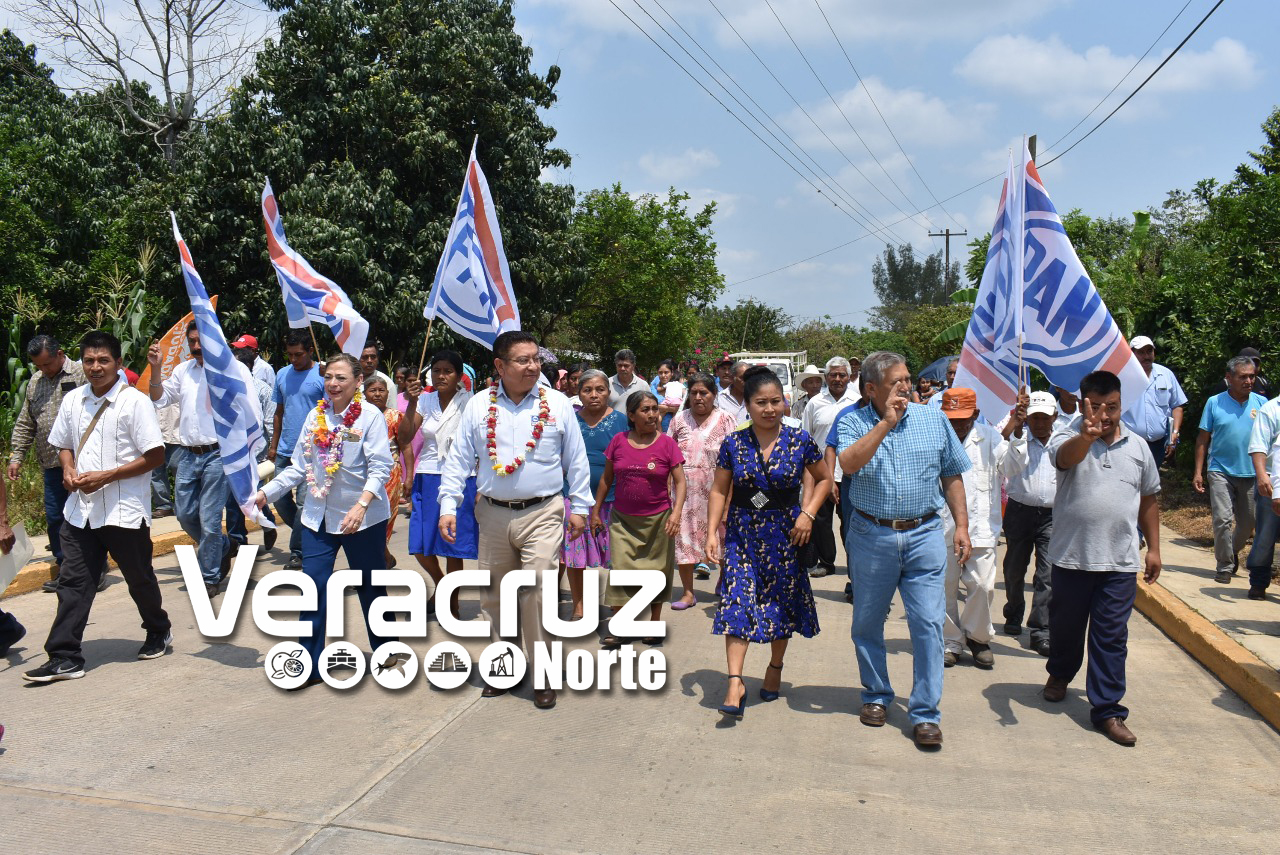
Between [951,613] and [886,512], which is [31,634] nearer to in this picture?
[886,512]

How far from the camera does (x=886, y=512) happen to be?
514 centimetres

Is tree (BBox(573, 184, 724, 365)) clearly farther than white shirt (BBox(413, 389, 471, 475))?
Yes

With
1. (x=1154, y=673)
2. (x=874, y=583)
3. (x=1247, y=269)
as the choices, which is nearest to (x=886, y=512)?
(x=874, y=583)

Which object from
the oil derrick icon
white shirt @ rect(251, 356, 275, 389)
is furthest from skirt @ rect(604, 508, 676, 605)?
white shirt @ rect(251, 356, 275, 389)

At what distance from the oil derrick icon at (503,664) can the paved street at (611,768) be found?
137 mm

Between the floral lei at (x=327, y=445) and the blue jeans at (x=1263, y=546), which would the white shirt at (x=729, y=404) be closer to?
the blue jeans at (x=1263, y=546)

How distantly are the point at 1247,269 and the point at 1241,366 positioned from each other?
3.72 meters

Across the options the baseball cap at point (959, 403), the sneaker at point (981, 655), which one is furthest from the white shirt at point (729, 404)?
the sneaker at point (981, 655)

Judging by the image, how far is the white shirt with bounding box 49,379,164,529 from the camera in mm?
5840

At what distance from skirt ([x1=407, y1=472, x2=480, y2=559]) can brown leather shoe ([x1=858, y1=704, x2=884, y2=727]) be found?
2.67 metres

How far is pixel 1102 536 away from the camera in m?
5.30

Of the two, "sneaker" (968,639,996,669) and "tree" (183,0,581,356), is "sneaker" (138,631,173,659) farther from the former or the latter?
"tree" (183,0,581,356)

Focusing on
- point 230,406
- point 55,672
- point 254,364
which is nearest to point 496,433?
point 230,406

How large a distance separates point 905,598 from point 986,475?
180 cm
